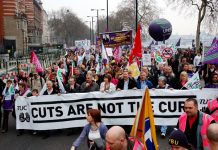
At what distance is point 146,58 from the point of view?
12.7m

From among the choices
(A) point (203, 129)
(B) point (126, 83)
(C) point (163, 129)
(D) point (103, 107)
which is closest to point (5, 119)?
(D) point (103, 107)

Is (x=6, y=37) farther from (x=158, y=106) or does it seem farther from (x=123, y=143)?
(x=123, y=143)

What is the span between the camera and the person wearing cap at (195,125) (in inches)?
165

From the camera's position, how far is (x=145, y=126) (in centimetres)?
418

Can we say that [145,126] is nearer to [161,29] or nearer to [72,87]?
[72,87]

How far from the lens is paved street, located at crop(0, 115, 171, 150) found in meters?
A: 7.80

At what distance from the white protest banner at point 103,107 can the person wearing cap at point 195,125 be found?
12.2 ft

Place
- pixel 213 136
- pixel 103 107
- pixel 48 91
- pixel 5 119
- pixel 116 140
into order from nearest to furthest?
pixel 213 136 < pixel 116 140 < pixel 103 107 < pixel 48 91 < pixel 5 119

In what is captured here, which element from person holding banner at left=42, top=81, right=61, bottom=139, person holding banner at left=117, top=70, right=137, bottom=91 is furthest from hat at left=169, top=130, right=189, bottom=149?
person holding banner at left=42, top=81, right=61, bottom=139

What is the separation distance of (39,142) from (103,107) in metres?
1.78

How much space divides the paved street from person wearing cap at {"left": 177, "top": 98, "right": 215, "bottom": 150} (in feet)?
10.5

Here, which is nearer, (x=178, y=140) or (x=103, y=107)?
(x=178, y=140)

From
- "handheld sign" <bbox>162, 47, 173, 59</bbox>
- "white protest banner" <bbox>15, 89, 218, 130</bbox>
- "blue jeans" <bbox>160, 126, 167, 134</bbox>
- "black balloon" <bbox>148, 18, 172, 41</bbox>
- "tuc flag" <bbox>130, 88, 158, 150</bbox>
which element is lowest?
"blue jeans" <bbox>160, 126, 167, 134</bbox>

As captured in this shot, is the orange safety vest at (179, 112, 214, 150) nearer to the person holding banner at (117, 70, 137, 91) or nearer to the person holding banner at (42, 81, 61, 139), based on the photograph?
the person holding banner at (117, 70, 137, 91)
